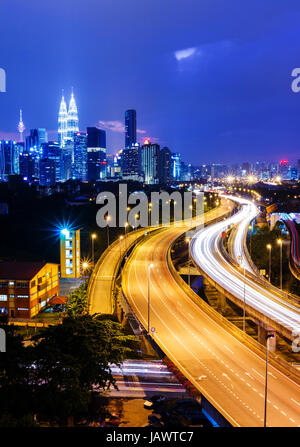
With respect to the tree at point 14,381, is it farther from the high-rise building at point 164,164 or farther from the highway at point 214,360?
the high-rise building at point 164,164

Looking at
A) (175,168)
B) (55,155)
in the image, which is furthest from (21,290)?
(175,168)

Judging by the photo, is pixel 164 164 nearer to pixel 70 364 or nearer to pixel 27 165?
pixel 27 165

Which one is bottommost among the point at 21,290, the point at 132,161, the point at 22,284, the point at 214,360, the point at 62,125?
the point at 214,360

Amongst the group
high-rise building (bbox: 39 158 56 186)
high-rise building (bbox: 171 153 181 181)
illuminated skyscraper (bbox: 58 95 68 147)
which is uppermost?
illuminated skyscraper (bbox: 58 95 68 147)

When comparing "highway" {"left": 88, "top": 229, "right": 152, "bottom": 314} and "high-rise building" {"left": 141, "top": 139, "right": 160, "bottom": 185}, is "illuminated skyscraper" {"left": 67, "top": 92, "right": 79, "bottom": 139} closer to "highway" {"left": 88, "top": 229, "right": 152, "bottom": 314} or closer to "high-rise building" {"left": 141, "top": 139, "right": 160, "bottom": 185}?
"high-rise building" {"left": 141, "top": 139, "right": 160, "bottom": 185}

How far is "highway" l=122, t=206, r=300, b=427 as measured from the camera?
1095 cm

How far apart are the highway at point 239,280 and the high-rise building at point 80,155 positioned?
14104 cm

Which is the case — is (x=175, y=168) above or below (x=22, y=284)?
above

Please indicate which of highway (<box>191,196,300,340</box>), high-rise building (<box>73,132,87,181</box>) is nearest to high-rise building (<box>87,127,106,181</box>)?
high-rise building (<box>73,132,87,181</box>)

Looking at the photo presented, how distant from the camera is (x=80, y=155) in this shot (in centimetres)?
18450

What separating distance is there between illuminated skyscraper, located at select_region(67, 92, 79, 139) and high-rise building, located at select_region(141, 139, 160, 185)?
1520 inches

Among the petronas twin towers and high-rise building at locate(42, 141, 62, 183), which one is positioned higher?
the petronas twin towers

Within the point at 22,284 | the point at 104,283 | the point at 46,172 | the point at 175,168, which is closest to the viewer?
the point at 22,284

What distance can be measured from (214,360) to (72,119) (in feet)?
636
